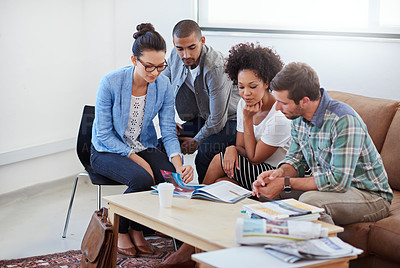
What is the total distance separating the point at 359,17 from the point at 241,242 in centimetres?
226

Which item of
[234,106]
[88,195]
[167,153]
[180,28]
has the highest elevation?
[180,28]

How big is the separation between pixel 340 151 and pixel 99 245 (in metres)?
1.07

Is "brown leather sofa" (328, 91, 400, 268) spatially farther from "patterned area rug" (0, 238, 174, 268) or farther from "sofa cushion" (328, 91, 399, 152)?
"patterned area rug" (0, 238, 174, 268)

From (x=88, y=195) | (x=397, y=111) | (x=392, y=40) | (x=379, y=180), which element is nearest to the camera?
(x=379, y=180)

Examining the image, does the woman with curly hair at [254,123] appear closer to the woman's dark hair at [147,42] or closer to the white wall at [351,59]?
the woman's dark hair at [147,42]

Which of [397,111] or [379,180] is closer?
[379,180]

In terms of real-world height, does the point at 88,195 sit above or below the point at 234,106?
below

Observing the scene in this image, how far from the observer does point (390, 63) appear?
351 cm

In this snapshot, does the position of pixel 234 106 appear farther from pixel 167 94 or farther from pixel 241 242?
pixel 241 242

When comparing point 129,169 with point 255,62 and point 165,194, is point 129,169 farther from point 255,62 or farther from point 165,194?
point 255,62

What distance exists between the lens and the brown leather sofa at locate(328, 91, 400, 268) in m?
2.41

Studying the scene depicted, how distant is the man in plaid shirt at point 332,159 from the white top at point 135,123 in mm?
933

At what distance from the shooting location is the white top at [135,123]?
10.4 ft

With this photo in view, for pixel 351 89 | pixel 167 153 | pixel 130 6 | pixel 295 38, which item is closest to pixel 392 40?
pixel 351 89
